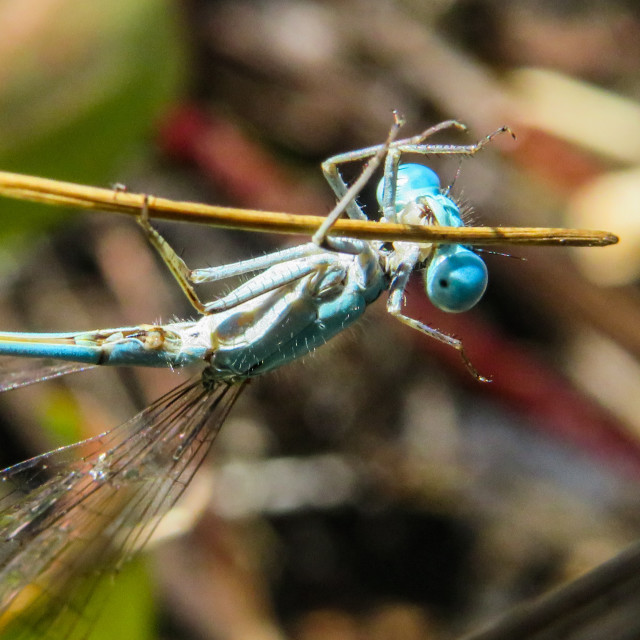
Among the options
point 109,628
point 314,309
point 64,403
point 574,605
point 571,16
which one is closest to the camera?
point 574,605

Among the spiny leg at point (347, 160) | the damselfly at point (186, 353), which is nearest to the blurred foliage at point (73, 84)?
the damselfly at point (186, 353)

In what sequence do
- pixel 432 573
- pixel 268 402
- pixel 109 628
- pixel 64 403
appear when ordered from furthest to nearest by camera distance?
pixel 268 402
pixel 432 573
pixel 64 403
pixel 109 628

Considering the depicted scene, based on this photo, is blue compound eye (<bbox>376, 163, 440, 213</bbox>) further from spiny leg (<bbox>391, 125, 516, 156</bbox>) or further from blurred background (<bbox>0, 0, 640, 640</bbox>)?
blurred background (<bbox>0, 0, 640, 640</bbox>)

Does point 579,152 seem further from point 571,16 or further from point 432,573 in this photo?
point 432,573

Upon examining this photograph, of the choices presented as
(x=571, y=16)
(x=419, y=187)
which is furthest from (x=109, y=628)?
(x=571, y=16)

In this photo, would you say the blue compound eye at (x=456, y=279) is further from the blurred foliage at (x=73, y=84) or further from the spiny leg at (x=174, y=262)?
the blurred foliage at (x=73, y=84)

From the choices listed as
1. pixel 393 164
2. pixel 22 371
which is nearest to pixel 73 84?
pixel 22 371

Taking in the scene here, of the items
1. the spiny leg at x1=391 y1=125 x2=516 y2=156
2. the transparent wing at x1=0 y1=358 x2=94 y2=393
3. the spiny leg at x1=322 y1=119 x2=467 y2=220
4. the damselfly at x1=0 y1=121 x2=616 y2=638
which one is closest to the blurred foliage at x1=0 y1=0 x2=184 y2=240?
the transparent wing at x1=0 y1=358 x2=94 y2=393
